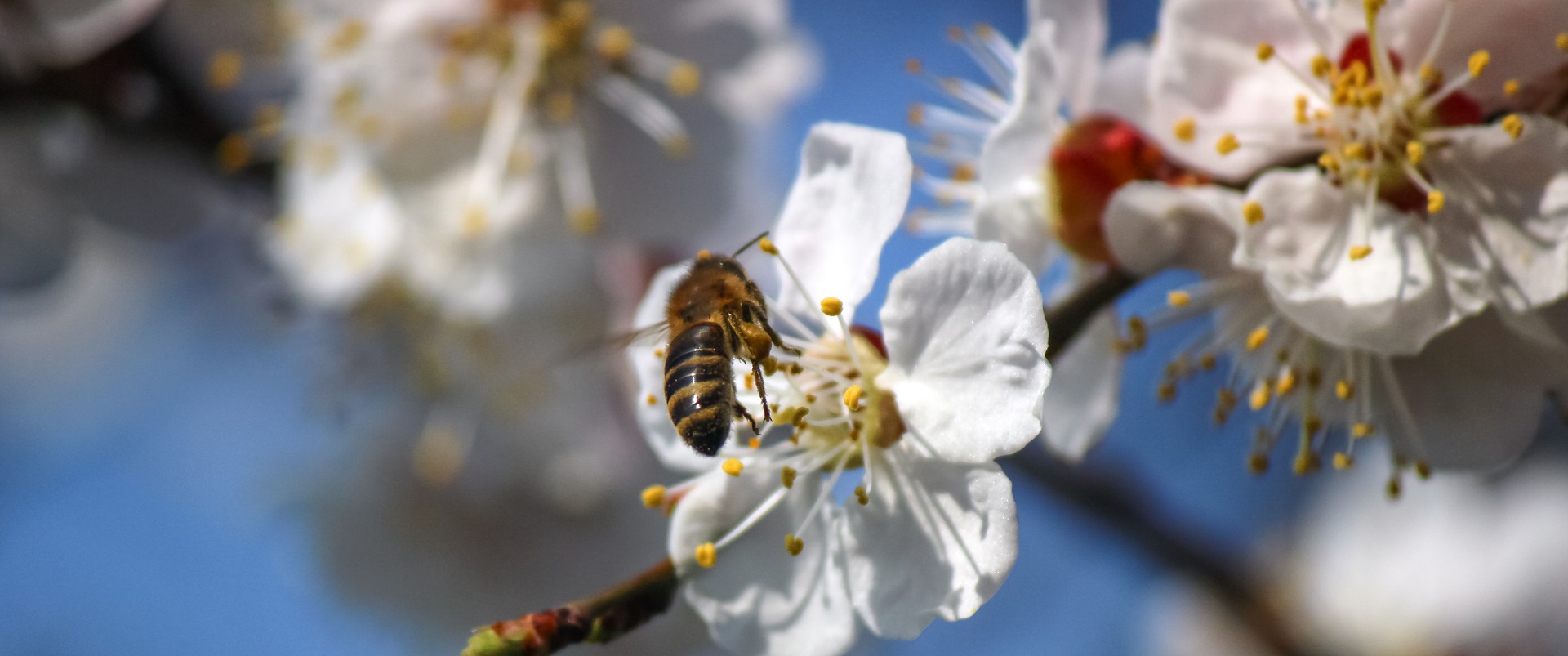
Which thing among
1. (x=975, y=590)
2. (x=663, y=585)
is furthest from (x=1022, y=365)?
(x=663, y=585)

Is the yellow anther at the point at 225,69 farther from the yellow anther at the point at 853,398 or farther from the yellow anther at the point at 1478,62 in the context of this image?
the yellow anther at the point at 1478,62

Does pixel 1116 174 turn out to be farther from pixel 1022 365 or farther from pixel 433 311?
pixel 433 311

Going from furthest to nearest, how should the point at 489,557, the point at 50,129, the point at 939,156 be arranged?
the point at 489,557
the point at 50,129
the point at 939,156

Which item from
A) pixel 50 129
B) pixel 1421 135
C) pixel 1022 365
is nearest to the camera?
pixel 1022 365

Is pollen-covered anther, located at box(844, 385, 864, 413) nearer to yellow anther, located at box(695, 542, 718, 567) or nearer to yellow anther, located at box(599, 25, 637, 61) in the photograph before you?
yellow anther, located at box(695, 542, 718, 567)

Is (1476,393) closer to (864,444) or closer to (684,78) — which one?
(864,444)

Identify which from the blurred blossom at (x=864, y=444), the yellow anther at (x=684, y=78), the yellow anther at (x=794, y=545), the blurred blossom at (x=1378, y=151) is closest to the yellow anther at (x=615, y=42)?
the yellow anther at (x=684, y=78)

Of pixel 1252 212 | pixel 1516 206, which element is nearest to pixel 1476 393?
pixel 1516 206
